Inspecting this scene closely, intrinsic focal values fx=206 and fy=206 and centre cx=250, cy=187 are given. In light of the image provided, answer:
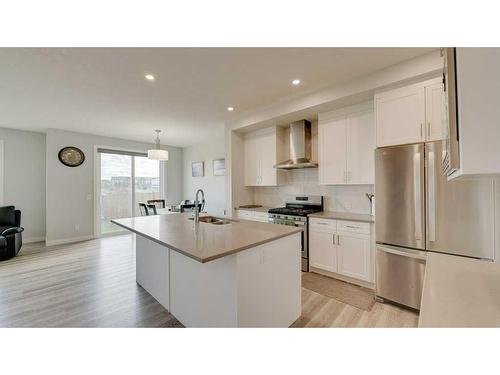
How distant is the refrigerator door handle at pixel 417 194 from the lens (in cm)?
201

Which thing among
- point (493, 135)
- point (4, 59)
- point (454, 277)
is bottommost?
point (454, 277)

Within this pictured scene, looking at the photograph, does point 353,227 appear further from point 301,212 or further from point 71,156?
point 71,156

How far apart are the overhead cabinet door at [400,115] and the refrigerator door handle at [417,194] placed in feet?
0.87

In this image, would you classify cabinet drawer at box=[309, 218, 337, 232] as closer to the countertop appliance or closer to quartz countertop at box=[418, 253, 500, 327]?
the countertop appliance

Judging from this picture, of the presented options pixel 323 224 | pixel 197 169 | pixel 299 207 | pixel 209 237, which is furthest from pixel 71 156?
pixel 323 224

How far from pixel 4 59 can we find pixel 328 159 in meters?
3.81

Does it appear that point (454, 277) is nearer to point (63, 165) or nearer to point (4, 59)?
point (4, 59)

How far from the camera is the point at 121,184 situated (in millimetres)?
5574

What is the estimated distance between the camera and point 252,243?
144cm

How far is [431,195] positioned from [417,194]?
0.10 meters

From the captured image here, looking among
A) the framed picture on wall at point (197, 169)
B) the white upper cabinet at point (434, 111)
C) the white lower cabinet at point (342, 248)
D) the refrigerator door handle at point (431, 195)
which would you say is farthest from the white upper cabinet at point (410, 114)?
the framed picture on wall at point (197, 169)

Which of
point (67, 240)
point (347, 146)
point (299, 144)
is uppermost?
point (299, 144)
